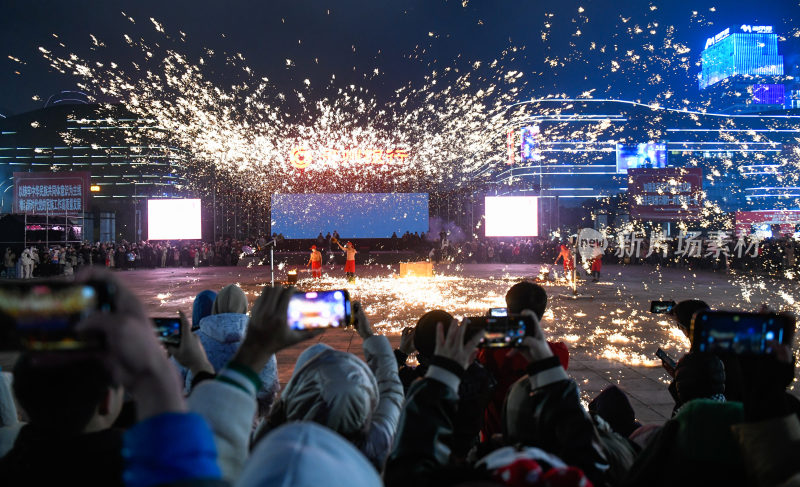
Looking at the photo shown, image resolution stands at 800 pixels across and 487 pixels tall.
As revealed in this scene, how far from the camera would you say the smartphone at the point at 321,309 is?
1.73 meters

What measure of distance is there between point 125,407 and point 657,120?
364ft

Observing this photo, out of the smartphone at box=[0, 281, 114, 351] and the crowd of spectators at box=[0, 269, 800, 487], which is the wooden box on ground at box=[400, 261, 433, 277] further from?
the smartphone at box=[0, 281, 114, 351]

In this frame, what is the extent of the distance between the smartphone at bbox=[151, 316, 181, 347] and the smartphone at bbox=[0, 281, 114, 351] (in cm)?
71

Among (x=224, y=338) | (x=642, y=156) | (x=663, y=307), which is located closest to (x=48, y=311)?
(x=224, y=338)

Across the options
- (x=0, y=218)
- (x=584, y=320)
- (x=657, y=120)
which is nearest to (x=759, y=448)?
(x=584, y=320)

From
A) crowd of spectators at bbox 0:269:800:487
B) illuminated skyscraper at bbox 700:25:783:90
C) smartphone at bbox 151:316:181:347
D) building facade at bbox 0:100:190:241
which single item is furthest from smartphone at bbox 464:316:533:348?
illuminated skyscraper at bbox 700:25:783:90

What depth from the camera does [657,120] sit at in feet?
315

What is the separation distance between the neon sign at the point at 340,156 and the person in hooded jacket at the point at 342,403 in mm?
35233

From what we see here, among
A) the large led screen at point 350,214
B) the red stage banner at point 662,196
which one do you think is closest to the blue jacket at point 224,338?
the large led screen at point 350,214

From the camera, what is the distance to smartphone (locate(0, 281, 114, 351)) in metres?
0.90

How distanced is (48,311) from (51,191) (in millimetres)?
39485

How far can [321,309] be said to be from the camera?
6.35 feet

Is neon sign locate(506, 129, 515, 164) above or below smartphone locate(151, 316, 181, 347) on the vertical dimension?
above

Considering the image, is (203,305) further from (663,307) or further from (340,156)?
(340,156)
